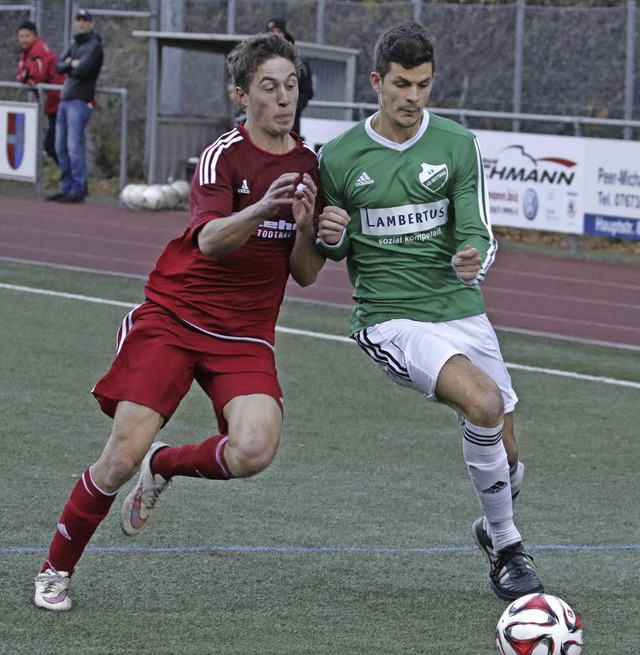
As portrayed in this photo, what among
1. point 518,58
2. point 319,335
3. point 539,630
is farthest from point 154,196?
point 539,630

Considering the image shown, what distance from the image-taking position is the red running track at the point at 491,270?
12.5 meters

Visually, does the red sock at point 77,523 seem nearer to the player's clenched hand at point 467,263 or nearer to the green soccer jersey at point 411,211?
the green soccer jersey at point 411,211

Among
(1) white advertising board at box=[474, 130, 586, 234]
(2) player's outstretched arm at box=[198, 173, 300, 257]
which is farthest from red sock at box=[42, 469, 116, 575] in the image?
(1) white advertising board at box=[474, 130, 586, 234]

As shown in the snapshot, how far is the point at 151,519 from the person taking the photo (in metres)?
6.25

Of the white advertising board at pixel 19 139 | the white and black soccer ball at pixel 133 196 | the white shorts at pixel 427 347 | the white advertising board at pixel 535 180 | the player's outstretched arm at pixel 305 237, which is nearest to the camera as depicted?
the player's outstretched arm at pixel 305 237

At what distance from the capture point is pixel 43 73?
67.5 feet

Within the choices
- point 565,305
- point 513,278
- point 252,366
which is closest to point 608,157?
point 513,278

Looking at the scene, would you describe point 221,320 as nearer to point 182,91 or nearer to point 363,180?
point 363,180

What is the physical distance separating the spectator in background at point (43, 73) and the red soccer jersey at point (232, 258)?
15.6 m

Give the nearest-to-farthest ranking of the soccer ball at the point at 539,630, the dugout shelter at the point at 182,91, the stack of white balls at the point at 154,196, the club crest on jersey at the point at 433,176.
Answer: the soccer ball at the point at 539,630
the club crest on jersey at the point at 433,176
the stack of white balls at the point at 154,196
the dugout shelter at the point at 182,91

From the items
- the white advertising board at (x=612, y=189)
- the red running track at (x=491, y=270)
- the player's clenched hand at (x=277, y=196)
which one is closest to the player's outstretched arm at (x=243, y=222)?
the player's clenched hand at (x=277, y=196)

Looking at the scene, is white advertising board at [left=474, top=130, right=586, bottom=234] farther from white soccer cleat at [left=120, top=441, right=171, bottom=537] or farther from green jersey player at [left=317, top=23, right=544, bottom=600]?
white soccer cleat at [left=120, top=441, right=171, bottom=537]

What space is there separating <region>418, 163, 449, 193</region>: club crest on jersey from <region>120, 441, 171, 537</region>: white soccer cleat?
58.4 inches

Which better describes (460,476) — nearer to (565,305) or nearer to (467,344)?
(467,344)
